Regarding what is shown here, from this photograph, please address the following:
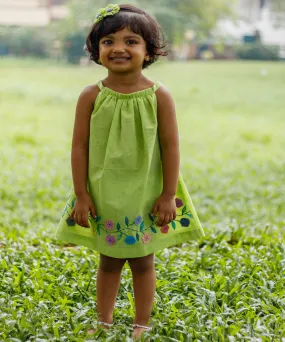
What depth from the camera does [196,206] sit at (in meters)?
4.43

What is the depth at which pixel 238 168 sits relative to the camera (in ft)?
18.0

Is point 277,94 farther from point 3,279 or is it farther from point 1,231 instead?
point 3,279

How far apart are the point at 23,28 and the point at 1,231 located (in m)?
5.34

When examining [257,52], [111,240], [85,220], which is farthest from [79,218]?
[257,52]

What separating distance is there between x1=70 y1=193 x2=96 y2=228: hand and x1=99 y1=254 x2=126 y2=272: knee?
15 cm

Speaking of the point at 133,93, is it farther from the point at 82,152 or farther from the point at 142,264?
the point at 142,264

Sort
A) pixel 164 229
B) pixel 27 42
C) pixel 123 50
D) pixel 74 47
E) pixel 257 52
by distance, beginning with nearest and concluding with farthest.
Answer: pixel 123 50
pixel 164 229
pixel 74 47
pixel 27 42
pixel 257 52

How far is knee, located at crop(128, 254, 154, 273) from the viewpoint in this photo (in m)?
2.22

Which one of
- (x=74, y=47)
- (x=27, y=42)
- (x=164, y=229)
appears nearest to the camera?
(x=164, y=229)

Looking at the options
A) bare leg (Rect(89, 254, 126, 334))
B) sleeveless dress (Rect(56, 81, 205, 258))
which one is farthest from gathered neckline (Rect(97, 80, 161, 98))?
bare leg (Rect(89, 254, 126, 334))

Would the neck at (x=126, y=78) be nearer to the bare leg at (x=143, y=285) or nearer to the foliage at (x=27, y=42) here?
the bare leg at (x=143, y=285)

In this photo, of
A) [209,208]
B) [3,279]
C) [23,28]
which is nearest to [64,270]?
[3,279]

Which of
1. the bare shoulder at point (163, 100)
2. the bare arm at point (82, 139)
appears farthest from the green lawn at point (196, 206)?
the bare shoulder at point (163, 100)

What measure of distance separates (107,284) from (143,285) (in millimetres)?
123
